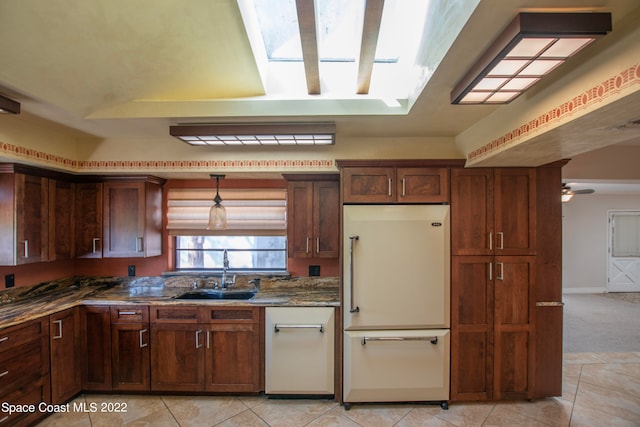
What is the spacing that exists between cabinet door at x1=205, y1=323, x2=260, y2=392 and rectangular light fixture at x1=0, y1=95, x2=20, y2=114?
211cm

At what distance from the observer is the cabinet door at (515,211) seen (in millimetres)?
2406

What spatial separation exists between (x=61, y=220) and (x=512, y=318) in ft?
14.3

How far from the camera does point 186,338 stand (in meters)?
2.53

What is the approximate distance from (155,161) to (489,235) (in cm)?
318

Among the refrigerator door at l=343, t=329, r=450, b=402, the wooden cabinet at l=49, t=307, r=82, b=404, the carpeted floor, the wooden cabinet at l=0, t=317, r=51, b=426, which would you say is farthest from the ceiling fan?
the wooden cabinet at l=0, t=317, r=51, b=426

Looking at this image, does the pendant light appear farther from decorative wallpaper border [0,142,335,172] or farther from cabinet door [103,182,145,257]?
cabinet door [103,182,145,257]

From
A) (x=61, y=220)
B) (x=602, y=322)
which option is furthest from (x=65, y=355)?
(x=602, y=322)

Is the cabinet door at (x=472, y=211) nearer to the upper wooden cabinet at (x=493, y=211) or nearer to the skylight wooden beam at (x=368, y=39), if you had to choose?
the upper wooden cabinet at (x=493, y=211)

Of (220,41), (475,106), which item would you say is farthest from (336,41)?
(475,106)

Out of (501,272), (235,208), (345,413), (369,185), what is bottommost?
(345,413)

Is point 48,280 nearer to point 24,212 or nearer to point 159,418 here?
point 24,212

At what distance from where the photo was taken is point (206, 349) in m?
2.51

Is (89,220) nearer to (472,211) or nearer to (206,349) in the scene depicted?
(206,349)

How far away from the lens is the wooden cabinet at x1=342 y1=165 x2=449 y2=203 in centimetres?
240
